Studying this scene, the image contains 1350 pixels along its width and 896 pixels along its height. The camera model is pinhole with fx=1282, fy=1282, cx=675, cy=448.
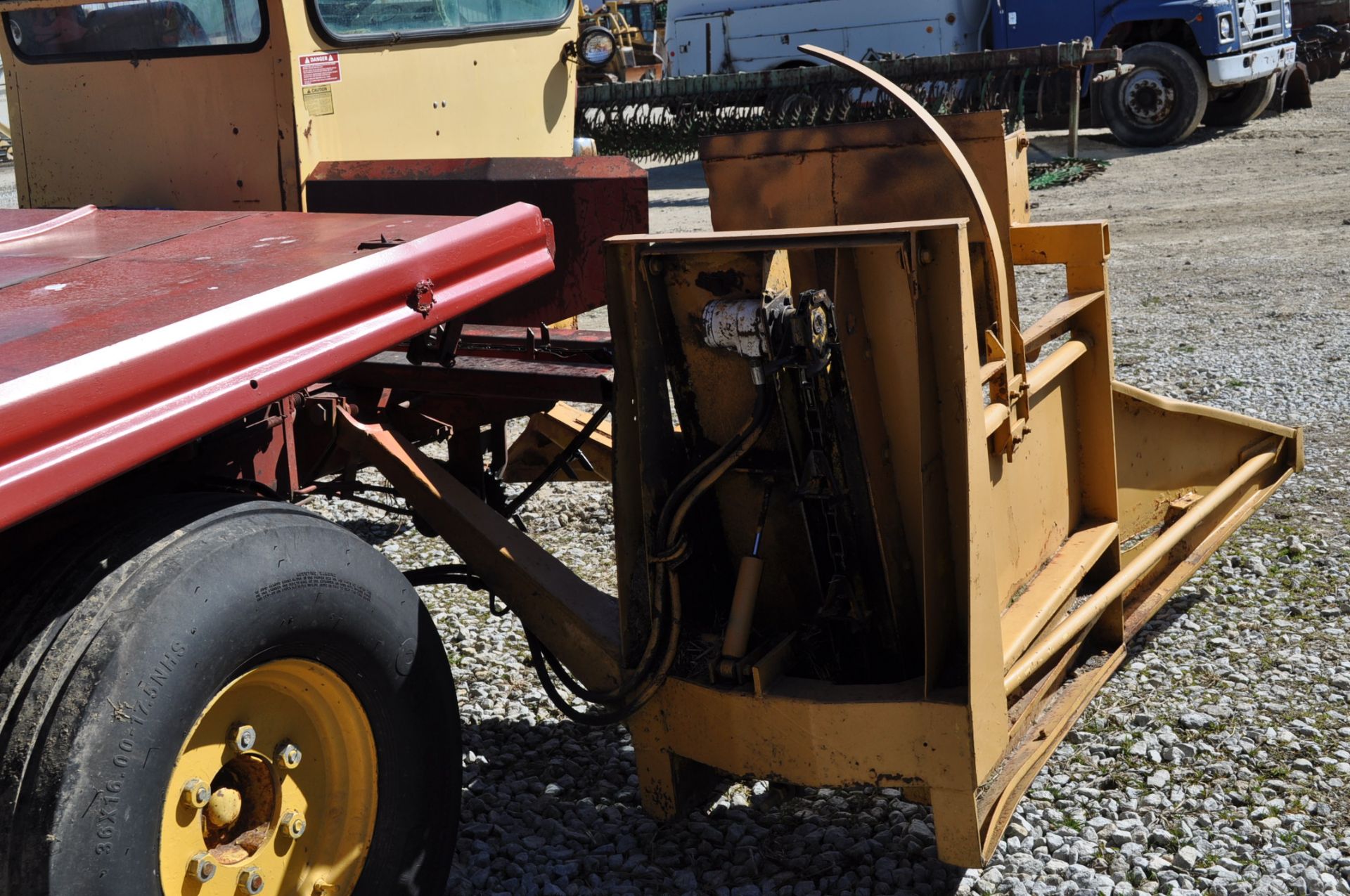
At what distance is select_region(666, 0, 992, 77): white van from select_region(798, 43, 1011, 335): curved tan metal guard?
13.0 metres

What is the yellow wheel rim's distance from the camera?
1.94m

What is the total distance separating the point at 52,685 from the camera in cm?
172

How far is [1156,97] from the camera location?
1420cm

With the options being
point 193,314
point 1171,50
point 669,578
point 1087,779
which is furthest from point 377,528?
point 1171,50

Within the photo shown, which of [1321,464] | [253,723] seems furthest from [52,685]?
[1321,464]

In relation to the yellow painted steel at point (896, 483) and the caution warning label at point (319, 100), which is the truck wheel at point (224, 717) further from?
the caution warning label at point (319, 100)

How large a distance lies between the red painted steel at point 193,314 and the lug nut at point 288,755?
59 centimetres

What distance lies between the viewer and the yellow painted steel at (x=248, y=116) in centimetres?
349

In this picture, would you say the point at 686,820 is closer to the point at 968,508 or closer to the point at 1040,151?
the point at 968,508

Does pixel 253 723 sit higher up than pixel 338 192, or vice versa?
pixel 338 192

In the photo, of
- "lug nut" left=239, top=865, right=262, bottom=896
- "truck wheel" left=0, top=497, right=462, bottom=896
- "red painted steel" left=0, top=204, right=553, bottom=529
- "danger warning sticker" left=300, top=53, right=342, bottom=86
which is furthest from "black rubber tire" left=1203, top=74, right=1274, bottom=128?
"lug nut" left=239, top=865, right=262, bottom=896

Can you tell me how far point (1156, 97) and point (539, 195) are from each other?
12648mm

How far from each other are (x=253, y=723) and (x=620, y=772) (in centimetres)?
123

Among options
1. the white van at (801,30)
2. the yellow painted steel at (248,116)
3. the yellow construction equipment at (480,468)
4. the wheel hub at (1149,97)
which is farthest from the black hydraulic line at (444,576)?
the wheel hub at (1149,97)
